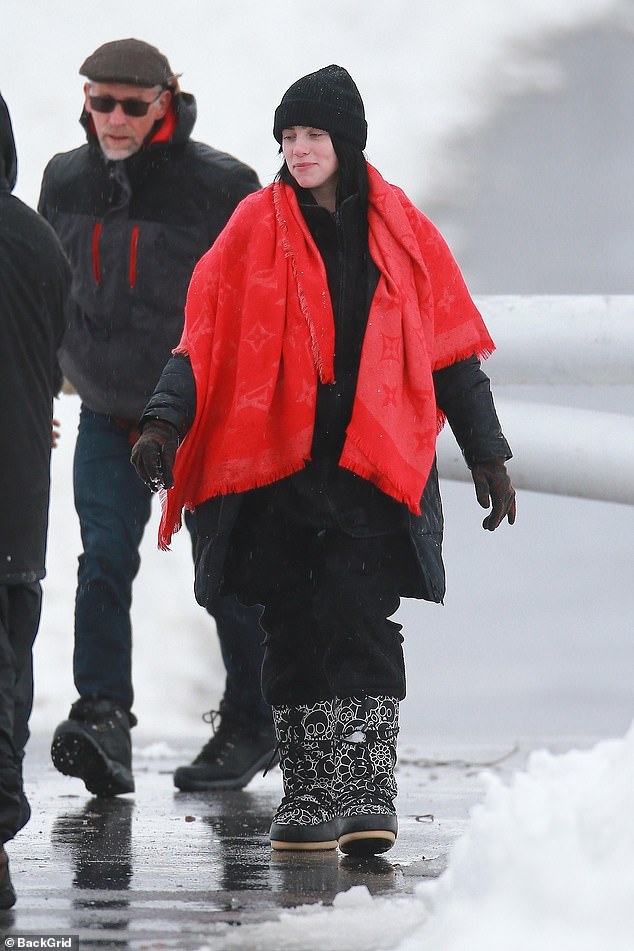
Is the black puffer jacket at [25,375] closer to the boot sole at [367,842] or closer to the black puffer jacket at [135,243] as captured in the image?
the boot sole at [367,842]

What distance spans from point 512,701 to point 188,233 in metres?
4.09

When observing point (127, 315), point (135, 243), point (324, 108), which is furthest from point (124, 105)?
point (324, 108)

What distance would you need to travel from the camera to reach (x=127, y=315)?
4.68 metres

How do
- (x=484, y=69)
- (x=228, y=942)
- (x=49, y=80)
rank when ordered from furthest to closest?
1. (x=484, y=69)
2. (x=49, y=80)
3. (x=228, y=942)

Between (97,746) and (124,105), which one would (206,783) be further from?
(124,105)

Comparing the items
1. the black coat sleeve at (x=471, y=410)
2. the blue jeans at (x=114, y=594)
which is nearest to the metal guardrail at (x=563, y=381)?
the blue jeans at (x=114, y=594)

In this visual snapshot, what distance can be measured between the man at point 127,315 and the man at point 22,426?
146 centimetres

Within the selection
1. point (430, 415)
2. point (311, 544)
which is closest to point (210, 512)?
point (311, 544)

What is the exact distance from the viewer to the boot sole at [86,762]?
14.3 feet

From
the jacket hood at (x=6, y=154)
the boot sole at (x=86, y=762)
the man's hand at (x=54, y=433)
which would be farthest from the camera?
the boot sole at (x=86, y=762)

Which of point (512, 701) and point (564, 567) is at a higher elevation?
point (564, 567)

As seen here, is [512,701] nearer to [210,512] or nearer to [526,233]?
[210,512]

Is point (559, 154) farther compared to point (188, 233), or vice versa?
point (559, 154)

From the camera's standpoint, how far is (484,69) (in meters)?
13.1
